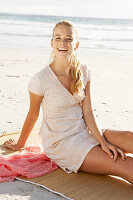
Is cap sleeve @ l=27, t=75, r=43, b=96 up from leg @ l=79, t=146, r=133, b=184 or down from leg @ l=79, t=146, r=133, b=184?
up

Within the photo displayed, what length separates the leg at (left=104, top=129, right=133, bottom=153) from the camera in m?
2.76

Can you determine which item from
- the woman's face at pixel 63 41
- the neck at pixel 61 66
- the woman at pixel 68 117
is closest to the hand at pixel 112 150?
the woman at pixel 68 117

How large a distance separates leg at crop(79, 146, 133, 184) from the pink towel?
35 cm

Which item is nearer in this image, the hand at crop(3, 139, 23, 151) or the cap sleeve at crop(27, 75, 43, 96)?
the cap sleeve at crop(27, 75, 43, 96)

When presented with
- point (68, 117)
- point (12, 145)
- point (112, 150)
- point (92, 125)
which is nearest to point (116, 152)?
point (112, 150)

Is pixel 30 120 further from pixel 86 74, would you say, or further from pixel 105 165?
pixel 105 165

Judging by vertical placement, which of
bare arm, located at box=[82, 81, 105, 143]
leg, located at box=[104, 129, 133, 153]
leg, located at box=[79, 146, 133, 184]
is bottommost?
leg, located at box=[79, 146, 133, 184]

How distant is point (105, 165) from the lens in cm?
264

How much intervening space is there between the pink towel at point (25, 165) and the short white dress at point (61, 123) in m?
0.13

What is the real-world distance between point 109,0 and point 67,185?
1520 inches

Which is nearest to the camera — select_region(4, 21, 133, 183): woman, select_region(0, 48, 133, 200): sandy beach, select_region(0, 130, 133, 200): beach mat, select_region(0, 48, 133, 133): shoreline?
select_region(0, 130, 133, 200): beach mat

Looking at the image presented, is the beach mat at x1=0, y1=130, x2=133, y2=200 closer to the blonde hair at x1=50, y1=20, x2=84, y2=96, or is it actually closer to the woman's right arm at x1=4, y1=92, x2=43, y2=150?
the woman's right arm at x1=4, y1=92, x2=43, y2=150

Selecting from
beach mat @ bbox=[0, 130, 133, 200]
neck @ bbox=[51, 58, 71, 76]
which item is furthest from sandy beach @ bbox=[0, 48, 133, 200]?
neck @ bbox=[51, 58, 71, 76]

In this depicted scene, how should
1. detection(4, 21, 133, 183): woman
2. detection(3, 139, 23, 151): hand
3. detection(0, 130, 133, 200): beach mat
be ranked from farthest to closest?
detection(3, 139, 23, 151): hand → detection(4, 21, 133, 183): woman → detection(0, 130, 133, 200): beach mat
